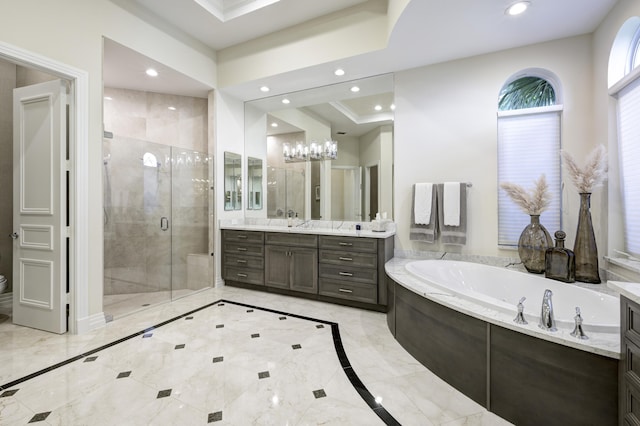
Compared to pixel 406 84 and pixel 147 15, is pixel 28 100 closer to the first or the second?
pixel 147 15

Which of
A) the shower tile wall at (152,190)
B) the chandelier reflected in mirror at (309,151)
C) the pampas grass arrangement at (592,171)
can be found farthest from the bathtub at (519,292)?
the shower tile wall at (152,190)

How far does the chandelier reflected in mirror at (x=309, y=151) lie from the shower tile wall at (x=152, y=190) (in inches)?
46.1

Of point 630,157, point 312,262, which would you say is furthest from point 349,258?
point 630,157

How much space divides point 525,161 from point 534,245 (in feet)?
2.98

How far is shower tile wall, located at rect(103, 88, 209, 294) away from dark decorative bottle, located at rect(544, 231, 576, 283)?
13.1ft

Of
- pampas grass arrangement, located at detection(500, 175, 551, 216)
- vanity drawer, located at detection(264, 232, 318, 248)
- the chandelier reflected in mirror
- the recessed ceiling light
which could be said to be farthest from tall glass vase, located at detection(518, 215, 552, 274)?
the chandelier reflected in mirror

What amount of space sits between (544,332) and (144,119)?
5.01 meters

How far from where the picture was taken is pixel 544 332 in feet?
4.59

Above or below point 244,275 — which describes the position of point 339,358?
below

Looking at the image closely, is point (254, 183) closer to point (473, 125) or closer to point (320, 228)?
point (320, 228)

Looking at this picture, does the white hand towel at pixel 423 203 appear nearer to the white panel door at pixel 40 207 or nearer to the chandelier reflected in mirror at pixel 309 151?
the chandelier reflected in mirror at pixel 309 151

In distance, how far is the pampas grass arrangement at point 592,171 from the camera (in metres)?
2.32

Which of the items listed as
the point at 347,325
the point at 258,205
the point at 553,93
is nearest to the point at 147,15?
the point at 258,205

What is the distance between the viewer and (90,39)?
2.62 m
